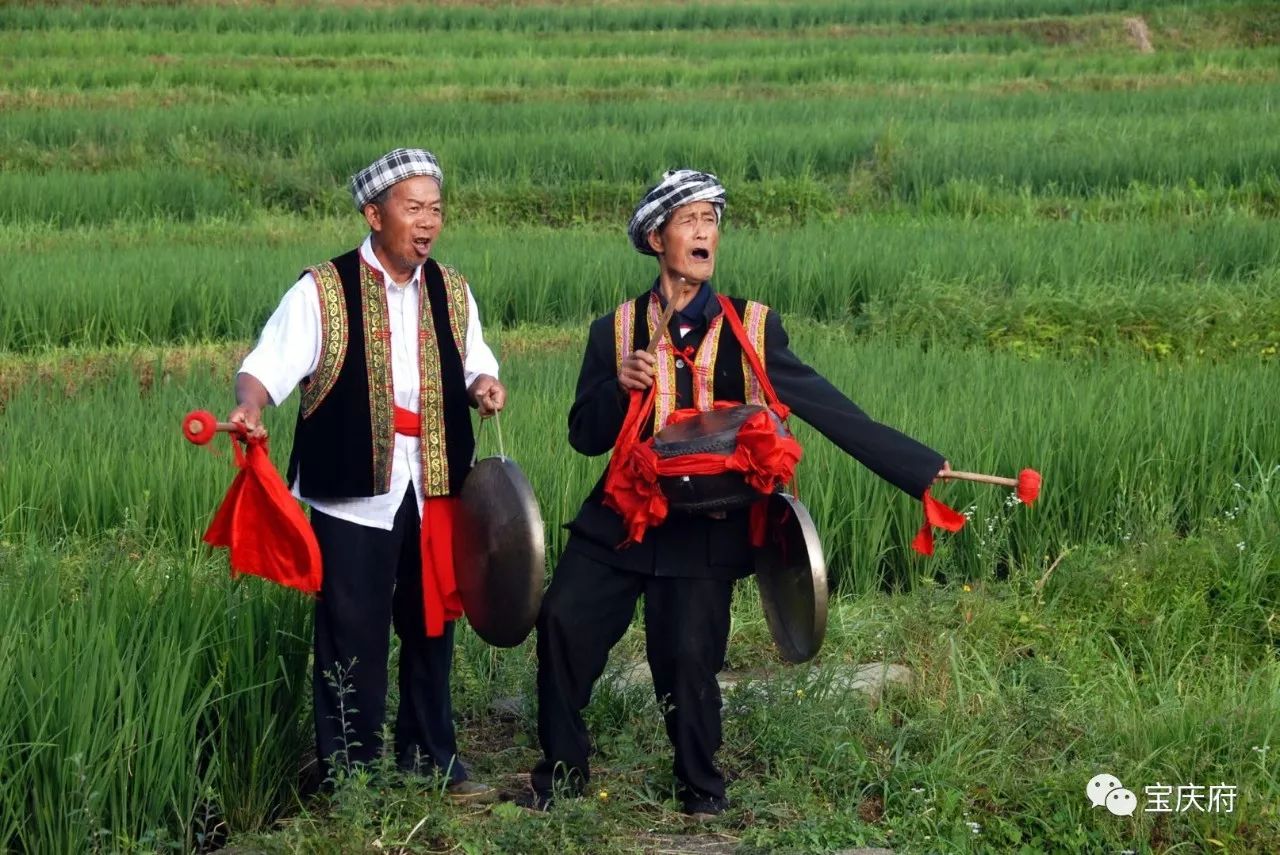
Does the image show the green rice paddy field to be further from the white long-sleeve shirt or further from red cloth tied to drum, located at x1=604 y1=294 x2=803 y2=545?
red cloth tied to drum, located at x1=604 y1=294 x2=803 y2=545

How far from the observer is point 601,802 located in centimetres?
379

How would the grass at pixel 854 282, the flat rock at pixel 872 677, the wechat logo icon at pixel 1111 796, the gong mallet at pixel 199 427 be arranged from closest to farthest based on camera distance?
the gong mallet at pixel 199 427 → the wechat logo icon at pixel 1111 796 → the flat rock at pixel 872 677 → the grass at pixel 854 282

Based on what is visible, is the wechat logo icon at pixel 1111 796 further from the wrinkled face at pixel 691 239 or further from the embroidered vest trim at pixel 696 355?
the wrinkled face at pixel 691 239

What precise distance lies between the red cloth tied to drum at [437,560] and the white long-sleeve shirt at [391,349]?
Result: 0.04m

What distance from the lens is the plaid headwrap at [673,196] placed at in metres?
3.64

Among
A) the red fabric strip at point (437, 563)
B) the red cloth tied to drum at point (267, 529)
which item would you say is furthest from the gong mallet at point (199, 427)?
the red fabric strip at point (437, 563)

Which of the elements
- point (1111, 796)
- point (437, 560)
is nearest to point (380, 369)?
point (437, 560)

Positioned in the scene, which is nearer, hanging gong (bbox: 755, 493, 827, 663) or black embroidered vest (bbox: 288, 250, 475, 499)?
hanging gong (bbox: 755, 493, 827, 663)

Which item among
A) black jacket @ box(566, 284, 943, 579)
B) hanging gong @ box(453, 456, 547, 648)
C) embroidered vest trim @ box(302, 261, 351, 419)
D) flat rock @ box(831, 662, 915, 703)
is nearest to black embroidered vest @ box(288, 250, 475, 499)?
embroidered vest trim @ box(302, 261, 351, 419)

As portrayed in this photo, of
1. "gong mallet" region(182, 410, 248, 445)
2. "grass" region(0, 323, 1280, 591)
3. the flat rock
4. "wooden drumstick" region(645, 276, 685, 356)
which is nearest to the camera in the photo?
"gong mallet" region(182, 410, 248, 445)

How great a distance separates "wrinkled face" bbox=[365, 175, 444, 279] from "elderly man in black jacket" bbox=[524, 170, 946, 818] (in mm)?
413

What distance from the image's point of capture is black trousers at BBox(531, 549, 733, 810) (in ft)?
12.1

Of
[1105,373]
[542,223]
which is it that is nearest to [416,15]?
[542,223]

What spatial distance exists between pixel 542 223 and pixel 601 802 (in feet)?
30.9
